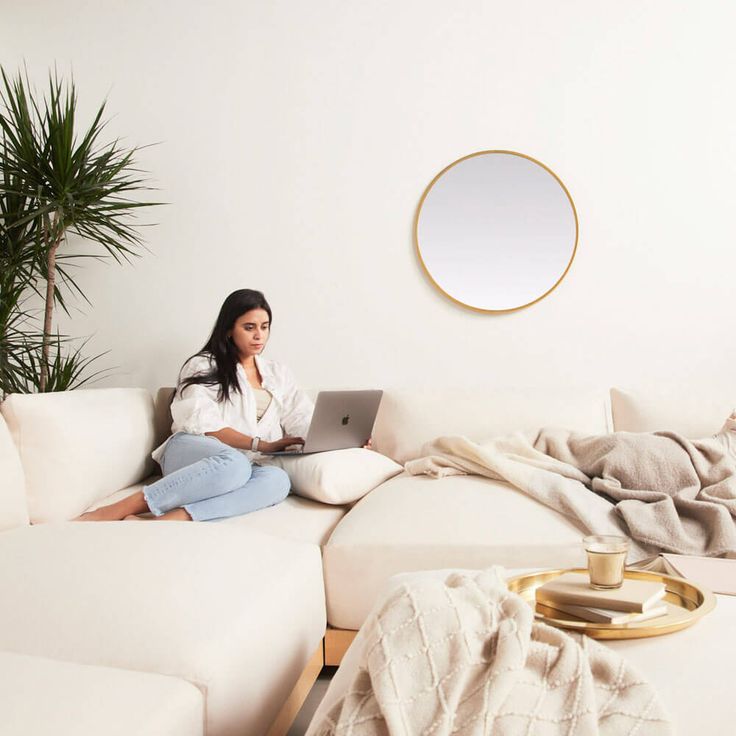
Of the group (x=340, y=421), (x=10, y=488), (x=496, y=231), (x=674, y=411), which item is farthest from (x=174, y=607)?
(x=496, y=231)

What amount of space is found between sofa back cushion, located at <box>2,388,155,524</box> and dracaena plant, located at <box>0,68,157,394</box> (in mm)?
744

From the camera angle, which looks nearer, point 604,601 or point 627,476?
point 604,601

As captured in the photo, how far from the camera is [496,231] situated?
128 inches

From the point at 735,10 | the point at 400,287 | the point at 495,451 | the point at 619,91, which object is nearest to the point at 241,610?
the point at 495,451

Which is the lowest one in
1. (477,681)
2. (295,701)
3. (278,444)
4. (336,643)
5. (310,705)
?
(310,705)

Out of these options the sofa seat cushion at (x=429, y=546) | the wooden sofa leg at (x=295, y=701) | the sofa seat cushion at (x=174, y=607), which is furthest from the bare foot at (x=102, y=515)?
the wooden sofa leg at (x=295, y=701)

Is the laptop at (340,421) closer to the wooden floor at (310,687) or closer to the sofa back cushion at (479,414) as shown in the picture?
the sofa back cushion at (479,414)

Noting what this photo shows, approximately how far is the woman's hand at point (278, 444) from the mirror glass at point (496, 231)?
39.7 inches

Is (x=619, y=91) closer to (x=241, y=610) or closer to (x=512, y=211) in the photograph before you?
(x=512, y=211)

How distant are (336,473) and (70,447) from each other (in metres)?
0.79

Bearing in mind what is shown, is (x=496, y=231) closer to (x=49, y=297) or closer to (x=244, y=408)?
(x=244, y=408)

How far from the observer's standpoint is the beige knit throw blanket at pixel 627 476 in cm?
196

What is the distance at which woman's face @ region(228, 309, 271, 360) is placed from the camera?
285 centimetres

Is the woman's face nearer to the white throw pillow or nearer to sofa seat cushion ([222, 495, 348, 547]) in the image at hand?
the white throw pillow
